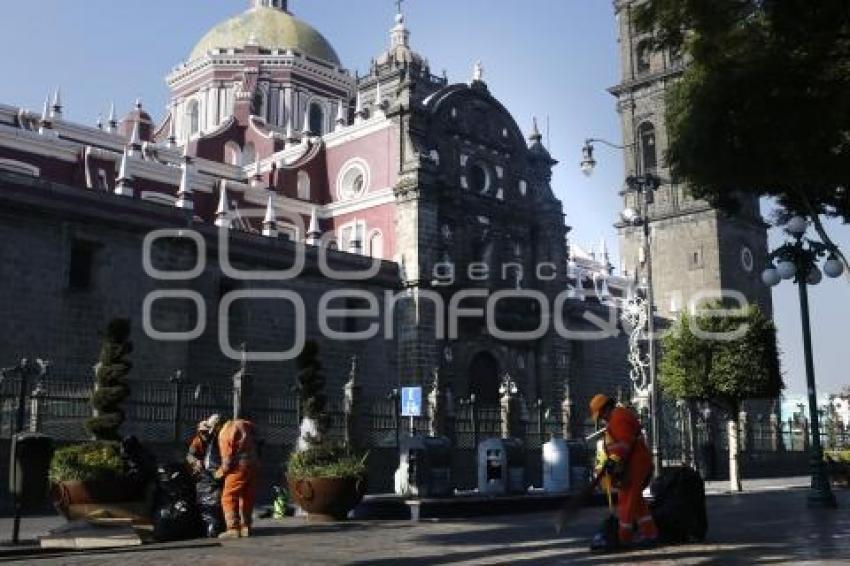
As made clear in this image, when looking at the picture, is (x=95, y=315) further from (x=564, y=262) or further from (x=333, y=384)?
(x=564, y=262)

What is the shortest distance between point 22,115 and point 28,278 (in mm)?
13105

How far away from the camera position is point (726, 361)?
→ 21812mm

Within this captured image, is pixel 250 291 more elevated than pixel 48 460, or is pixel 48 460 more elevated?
pixel 250 291

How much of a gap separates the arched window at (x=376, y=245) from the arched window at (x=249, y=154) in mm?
10621

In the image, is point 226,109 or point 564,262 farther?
point 226,109

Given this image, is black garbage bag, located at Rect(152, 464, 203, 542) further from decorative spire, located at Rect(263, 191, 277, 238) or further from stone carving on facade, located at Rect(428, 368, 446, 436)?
decorative spire, located at Rect(263, 191, 277, 238)

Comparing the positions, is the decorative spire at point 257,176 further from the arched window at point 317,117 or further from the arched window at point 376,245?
the arched window at point 317,117

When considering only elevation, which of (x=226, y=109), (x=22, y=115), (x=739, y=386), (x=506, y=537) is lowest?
(x=506, y=537)

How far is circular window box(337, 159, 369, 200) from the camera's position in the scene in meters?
35.2

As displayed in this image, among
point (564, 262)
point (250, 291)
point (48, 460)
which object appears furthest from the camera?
point (564, 262)

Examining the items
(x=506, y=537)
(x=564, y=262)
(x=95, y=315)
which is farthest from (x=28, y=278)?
(x=564, y=262)

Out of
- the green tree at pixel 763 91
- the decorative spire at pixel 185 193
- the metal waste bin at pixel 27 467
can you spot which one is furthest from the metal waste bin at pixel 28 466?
the decorative spire at pixel 185 193

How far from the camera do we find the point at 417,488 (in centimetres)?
1560

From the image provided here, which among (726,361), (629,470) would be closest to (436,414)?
(726,361)
